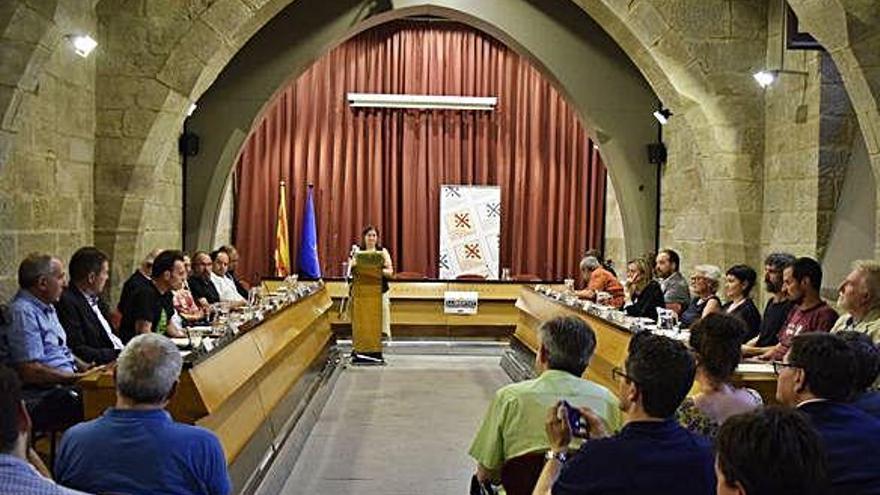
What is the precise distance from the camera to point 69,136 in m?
7.35

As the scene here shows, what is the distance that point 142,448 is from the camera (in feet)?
8.27

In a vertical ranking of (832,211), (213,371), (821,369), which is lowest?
(213,371)

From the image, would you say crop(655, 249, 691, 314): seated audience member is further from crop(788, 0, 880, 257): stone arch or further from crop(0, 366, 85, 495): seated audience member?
crop(0, 366, 85, 495): seated audience member

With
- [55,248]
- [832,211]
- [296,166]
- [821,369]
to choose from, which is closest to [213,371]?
[821,369]

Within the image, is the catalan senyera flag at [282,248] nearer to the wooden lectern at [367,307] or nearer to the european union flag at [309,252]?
the european union flag at [309,252]

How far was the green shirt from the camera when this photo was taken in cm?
298

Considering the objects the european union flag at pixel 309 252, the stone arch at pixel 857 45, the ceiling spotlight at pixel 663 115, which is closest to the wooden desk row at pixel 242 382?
the stone arch at pixel 857 45

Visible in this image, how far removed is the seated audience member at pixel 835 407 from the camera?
2.38 metres

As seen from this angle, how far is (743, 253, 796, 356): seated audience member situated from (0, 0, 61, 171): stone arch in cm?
421

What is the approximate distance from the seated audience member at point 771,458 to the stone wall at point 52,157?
188 inches

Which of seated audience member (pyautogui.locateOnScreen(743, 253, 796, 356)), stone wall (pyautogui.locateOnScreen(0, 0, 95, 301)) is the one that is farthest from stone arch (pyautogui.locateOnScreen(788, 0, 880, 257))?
stone wall (pyautogui.locateOnScreen(0, 0, 95, 301))

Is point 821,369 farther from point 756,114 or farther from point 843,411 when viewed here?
point 756,114

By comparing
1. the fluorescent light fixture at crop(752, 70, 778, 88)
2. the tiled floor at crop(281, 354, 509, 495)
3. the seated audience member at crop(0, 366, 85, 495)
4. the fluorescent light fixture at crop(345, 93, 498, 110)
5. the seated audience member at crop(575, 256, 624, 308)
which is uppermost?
the fluorescent light fixture at crop(345, 93, 498, 110)

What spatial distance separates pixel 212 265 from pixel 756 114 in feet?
15.7
